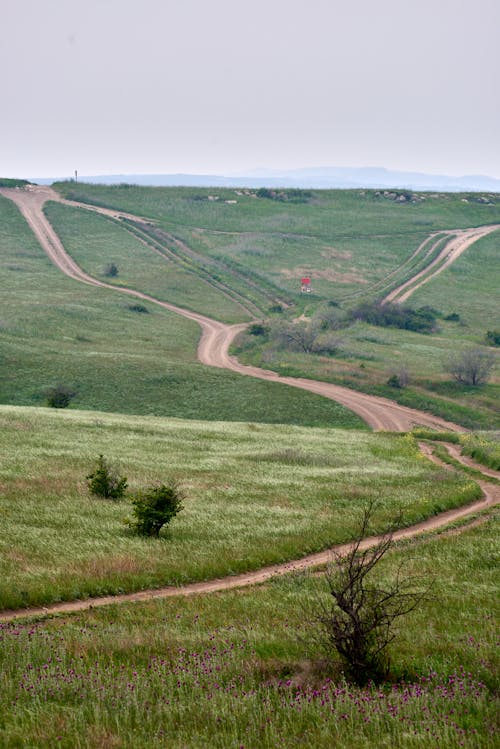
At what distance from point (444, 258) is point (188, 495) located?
12872 cm

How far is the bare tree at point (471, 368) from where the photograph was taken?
69.8 metres

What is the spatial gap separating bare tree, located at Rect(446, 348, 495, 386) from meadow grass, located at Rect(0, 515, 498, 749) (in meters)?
56.3

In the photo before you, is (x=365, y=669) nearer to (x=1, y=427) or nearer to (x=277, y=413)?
(x=1, y=427)

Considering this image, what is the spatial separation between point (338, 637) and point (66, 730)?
14.0ft

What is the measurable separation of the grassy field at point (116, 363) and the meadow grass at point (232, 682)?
4460 centimetres

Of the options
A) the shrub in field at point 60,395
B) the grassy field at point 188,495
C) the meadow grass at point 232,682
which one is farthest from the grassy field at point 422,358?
the meadow grass at point 232,682

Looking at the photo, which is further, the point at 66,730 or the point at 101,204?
the point at 101,204

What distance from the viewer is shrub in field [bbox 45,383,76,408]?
56719 millimetres

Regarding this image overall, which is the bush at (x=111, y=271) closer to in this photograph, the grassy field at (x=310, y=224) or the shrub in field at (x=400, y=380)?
the grassy field at (x=310, y=224)

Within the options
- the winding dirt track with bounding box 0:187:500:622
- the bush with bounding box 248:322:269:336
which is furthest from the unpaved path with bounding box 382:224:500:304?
the winding dirt track with bounding box 0:187:500:622

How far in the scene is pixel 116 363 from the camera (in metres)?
70.3

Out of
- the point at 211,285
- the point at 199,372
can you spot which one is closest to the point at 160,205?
the point at 211,285

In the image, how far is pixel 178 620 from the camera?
1456 cm

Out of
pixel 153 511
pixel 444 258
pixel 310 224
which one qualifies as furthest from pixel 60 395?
pixel 310 224
